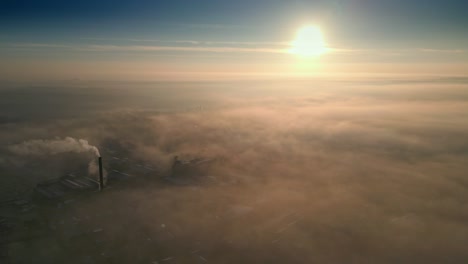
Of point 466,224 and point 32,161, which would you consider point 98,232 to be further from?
point 466,224

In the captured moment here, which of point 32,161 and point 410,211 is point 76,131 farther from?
point 410,211

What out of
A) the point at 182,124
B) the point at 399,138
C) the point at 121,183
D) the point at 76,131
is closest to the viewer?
the point at 121,183

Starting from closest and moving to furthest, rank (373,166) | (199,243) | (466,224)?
(199,243) < (466,224) < (373,166)

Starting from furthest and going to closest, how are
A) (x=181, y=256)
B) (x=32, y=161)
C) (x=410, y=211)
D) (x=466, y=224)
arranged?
(x=32, y=161) < (x=410, y=211) < (x=466, y=224) < (x=181, y=256)

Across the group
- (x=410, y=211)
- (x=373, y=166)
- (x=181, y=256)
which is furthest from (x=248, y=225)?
(x=373, y=166)

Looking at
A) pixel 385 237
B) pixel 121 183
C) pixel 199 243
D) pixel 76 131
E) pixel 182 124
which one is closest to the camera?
pixel 199 243

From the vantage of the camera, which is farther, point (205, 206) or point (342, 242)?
point (205, 206)

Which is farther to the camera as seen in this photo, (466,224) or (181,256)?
(466,224)

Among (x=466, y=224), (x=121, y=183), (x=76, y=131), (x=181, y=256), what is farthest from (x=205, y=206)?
(x=76, y=131)
